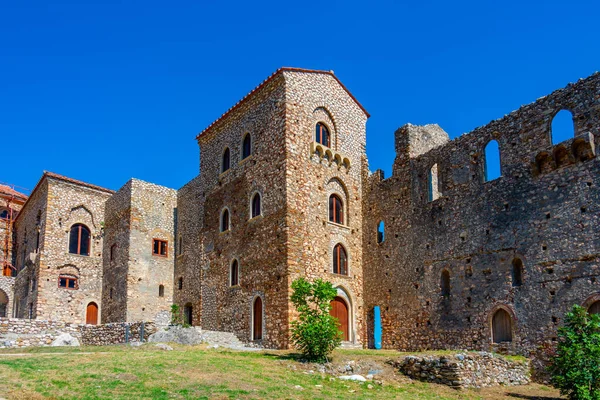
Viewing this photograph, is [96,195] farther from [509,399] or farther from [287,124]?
[509,399]

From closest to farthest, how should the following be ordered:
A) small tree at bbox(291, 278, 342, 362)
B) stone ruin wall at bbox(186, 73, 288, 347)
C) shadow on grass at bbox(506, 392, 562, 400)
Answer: shadow on grass at bbox(506, 392, 562, 400)
small tree at bbox(291, 278, 342, 362)
stone ruin wall at bbox(186, 73, 288, 347)

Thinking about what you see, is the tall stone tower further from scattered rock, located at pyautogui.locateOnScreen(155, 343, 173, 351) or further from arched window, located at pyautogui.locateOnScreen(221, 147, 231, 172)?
scattered rock, located at pyautogui.locateOnScreen(155, 343, 173, 351)

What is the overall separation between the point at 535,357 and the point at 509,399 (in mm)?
3741

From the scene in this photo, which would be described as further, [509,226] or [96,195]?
→ [96,195]

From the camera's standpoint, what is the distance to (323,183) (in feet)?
88.0

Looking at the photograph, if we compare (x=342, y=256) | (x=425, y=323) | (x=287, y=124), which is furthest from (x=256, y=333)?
(x=287, y=124)

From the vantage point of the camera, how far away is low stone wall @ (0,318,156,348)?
73.6 ft

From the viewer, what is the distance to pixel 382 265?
26.6m

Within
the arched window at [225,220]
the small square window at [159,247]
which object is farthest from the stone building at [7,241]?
the arched window at [225,220]

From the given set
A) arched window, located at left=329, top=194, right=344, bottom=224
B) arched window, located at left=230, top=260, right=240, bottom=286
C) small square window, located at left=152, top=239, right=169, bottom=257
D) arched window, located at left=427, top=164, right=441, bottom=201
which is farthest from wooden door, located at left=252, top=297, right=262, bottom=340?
small square window, located at left=152, top=239, right=169, bottom=257

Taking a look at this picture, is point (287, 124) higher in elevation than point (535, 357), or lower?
higher

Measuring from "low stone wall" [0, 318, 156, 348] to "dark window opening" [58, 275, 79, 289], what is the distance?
8815mm

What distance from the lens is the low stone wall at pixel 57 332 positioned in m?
22.4

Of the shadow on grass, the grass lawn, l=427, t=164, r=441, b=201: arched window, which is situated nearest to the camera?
the grass lawn
